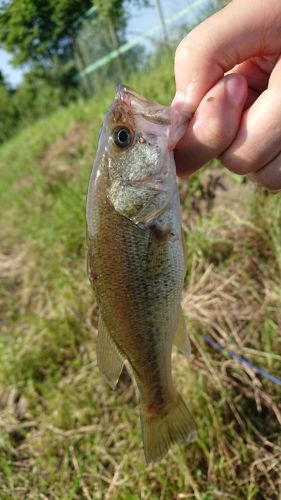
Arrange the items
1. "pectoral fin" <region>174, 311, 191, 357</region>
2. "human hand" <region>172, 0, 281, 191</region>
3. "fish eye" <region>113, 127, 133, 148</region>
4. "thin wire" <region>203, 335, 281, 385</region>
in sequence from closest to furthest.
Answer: "human hand" <region>172, 0, 281, 191</region> < "fish eye" <region>113, 127, 133, 148</region> < "pectoral fin" <region>174, 311, 191, 357</region> < "thin wire" <region>203, 335, 281, 385</region>

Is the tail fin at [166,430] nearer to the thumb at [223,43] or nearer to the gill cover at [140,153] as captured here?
the gill cover at [140,153]

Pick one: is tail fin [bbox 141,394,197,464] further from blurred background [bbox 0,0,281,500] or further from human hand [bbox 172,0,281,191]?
human hand [bbox 172,0,281,191]

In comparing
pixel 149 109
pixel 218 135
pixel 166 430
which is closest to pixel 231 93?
pixel 218 135

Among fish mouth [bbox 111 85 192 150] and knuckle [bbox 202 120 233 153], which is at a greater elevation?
fish mouth [bbox 111 85 192 150]

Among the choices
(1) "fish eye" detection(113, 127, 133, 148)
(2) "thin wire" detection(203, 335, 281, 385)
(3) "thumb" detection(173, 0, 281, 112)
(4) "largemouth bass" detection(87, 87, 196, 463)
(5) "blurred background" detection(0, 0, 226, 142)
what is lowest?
(2) "thin wire" detection(203, 335, 281, 385)

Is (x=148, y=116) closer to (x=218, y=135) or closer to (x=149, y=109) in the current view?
(x=149, y=109)

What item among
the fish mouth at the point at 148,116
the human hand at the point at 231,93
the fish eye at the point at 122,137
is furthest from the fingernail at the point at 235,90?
the fish eye at the point at 122,137

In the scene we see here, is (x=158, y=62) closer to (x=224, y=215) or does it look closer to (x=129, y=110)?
(x=224, y=215)

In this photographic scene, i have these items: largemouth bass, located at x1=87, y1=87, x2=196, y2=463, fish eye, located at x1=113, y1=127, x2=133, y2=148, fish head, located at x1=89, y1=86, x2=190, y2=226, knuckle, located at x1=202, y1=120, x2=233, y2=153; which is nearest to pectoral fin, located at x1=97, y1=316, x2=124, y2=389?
largemouth bass, located at x1=87, y1=87, x2=196, y2=463
